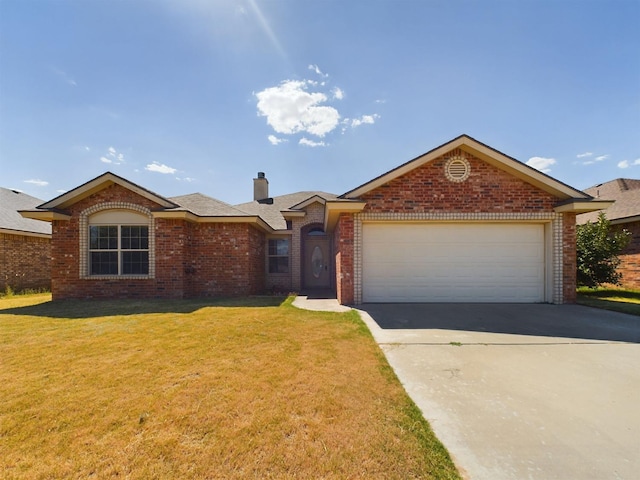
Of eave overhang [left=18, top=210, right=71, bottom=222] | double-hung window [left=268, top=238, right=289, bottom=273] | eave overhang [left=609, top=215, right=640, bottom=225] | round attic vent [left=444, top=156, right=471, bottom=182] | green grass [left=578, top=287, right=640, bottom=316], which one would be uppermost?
round attic vent [left=444, top=156, right=471, bottom=182]

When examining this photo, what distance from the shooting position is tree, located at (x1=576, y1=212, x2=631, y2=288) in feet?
36.8

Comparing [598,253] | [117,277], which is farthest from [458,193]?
[117,277]

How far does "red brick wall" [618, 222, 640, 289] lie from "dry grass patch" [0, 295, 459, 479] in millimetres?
13985

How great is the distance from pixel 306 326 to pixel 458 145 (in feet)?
22.3

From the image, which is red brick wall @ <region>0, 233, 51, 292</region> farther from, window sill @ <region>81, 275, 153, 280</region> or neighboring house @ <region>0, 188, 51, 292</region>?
window sill @ <region>81, 275, 153, 280</region>

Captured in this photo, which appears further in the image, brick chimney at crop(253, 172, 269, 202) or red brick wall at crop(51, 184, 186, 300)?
brick chimney at crop(253, 172, 269, 202)

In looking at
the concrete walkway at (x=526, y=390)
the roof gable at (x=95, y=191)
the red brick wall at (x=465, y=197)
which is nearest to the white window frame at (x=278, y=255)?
the roof gable at (x=95, y=191)

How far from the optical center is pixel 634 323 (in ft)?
20.2

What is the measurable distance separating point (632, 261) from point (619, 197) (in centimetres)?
520

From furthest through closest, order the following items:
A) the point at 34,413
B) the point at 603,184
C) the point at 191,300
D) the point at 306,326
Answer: the point at 603,184 < the point at 191,300 < the point at 306,326 < the point at 34,413

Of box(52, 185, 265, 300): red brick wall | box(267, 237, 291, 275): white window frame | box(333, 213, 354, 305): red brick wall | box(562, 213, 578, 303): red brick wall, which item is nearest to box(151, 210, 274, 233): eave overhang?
box(52, 185, 265, 300): red brick wall

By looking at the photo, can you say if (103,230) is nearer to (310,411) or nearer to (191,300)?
(191,300)

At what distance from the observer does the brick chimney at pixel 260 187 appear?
17.6m

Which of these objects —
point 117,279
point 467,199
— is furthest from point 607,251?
point 117,279
